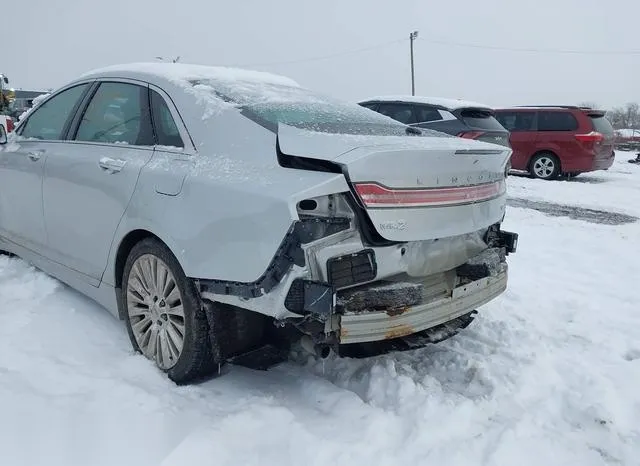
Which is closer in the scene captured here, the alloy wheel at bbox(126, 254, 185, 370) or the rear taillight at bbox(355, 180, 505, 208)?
the rear taillight at bbox(355, 180, 505, 208)

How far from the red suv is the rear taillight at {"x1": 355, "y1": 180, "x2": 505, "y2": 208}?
31.8 feet

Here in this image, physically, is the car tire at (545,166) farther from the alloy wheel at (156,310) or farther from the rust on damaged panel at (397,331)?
the alloy wheel at (156,310)

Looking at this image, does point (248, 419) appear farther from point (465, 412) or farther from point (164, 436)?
point (465, 412)

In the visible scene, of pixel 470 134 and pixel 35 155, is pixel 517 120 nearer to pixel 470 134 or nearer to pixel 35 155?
pixel 470 134

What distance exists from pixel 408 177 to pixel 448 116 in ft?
24.4

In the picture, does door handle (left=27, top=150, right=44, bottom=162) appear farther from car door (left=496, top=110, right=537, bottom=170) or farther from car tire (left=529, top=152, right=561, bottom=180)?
car tire (left=529, top=152, right=561, bottom=180)

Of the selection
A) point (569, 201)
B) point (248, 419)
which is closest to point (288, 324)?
point (248, 419)

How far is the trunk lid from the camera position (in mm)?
2314

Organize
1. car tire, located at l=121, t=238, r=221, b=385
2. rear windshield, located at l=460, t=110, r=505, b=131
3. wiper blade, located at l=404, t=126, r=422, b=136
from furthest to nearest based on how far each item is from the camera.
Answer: rear windshield, located at l=460, t=110, r=505, b=131 → wiper blade, located at l=404, t=126, r=422, b=136 → car tire, located at l=121, t=238, r=221, b=385

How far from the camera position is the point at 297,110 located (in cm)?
294

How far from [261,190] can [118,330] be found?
159cm

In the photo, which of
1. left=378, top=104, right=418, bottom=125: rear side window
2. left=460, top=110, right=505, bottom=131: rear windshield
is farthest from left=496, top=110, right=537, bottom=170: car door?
left=378, top=104, right=418, bottom=125: rear side window

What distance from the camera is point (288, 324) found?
8.11ft

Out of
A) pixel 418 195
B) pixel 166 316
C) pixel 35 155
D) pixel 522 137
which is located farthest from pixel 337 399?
pixel 522 137
